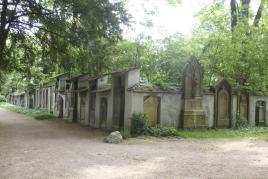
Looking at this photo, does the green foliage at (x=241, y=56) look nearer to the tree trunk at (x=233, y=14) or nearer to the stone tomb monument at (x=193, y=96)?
the tree trunk at (x=233, y=14)

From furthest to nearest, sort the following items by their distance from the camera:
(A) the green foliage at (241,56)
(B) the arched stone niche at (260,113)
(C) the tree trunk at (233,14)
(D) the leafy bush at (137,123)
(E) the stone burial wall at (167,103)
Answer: (C) the tree trunk at (233,14) < (B) the arched stone niche at (260,113) < (A) the green foliage at (241,56) < (E) the stone burial wall at (167,103) < (D) the leafy bush at (137,123)

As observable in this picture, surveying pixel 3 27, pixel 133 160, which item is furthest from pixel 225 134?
pixel 3 27

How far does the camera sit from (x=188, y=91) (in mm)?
19953

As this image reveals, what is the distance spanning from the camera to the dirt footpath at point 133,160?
8.64 m

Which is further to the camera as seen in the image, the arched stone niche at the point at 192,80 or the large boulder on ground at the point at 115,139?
the arched stone niche at the point at 192,80

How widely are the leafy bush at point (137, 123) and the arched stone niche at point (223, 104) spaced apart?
17.4 ft

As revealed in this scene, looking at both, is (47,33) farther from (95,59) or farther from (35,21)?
(95,59)

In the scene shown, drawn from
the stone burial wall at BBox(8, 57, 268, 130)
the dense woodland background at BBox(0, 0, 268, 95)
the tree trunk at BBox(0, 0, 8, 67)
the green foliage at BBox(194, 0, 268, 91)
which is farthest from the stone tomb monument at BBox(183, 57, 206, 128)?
the tree trunk at BBox(0, 0, 8, 67)

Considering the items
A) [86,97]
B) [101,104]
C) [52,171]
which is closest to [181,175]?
[52,171]

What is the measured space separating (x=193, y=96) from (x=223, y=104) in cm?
284

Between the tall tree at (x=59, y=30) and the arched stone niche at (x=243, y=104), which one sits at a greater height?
the tall tree at (x=59, y=30)

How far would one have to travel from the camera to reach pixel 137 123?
17.8m

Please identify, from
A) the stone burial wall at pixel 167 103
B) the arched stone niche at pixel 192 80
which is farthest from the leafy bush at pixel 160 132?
the arched stone niche at pixel 192 80

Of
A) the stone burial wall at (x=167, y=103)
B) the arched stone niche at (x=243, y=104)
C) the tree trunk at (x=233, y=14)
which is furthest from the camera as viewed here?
the tree trunk at (x=233, y=14)
